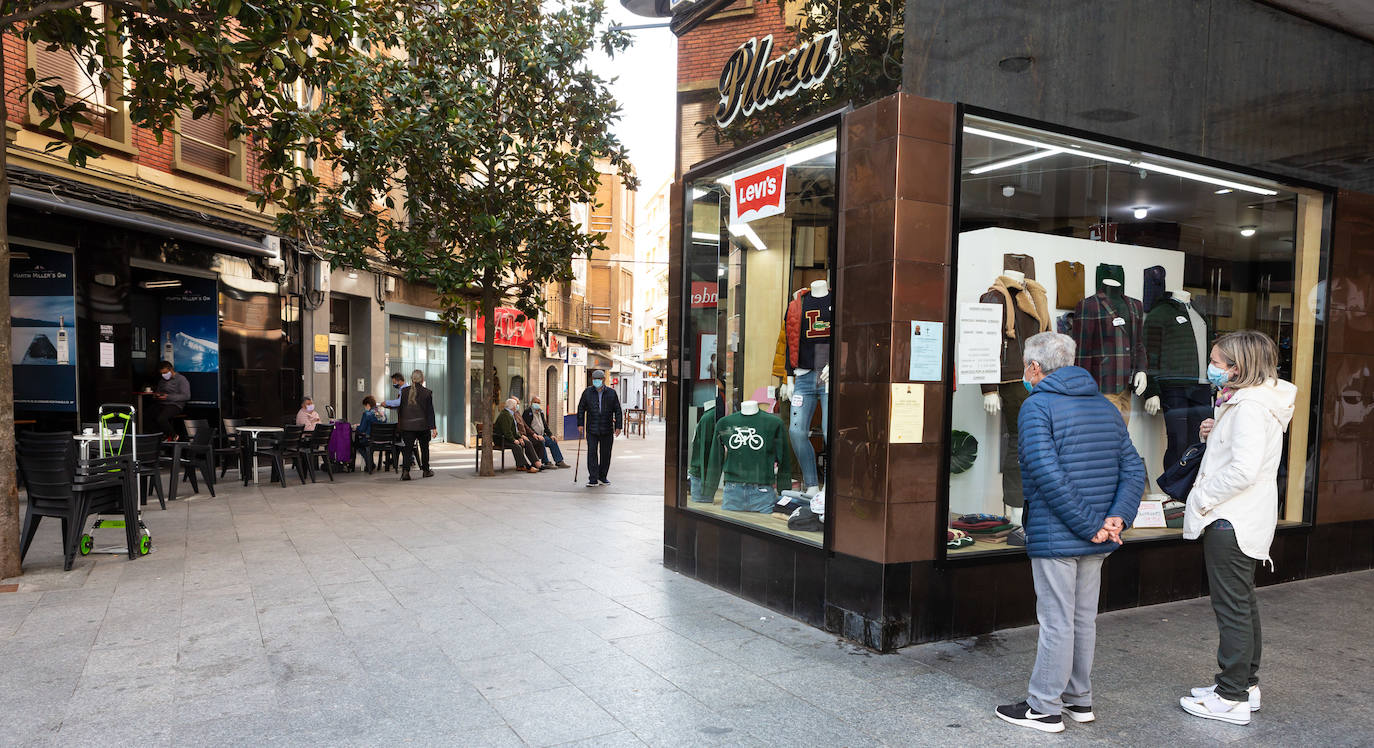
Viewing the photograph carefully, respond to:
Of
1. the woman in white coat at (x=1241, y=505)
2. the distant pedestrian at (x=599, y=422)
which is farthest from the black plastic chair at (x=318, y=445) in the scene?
the woman in white coat at (x=1241, y=505)

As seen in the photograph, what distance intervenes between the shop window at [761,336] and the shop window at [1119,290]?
3.10 ft

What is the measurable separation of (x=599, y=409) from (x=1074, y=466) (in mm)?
10021

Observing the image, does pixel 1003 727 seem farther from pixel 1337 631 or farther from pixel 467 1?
pixel 467 1

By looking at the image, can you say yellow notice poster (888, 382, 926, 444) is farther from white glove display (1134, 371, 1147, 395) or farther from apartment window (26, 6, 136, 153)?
apartment window (26, 6, 136, 153)

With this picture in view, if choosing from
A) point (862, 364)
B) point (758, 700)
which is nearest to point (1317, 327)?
point (862, 364)

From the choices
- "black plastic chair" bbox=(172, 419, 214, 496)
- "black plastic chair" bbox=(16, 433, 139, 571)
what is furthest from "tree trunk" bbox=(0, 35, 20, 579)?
"black plastic chair" bbox=(172, 419, 214, 496)

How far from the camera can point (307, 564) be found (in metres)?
6.77

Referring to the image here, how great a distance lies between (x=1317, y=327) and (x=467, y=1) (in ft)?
39.1

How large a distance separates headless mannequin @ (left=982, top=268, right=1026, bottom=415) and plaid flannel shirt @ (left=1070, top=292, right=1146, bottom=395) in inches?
28.2

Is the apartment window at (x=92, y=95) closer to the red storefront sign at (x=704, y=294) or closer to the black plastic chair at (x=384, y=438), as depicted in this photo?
the black plastic chair at (x=384, y=438)

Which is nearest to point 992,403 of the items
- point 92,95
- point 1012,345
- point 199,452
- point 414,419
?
point 1012,345

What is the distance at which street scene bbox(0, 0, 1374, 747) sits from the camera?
147 inches

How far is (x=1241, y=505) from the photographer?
381cm

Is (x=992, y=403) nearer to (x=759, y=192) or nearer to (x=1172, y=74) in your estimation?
(x=759, y=192)
